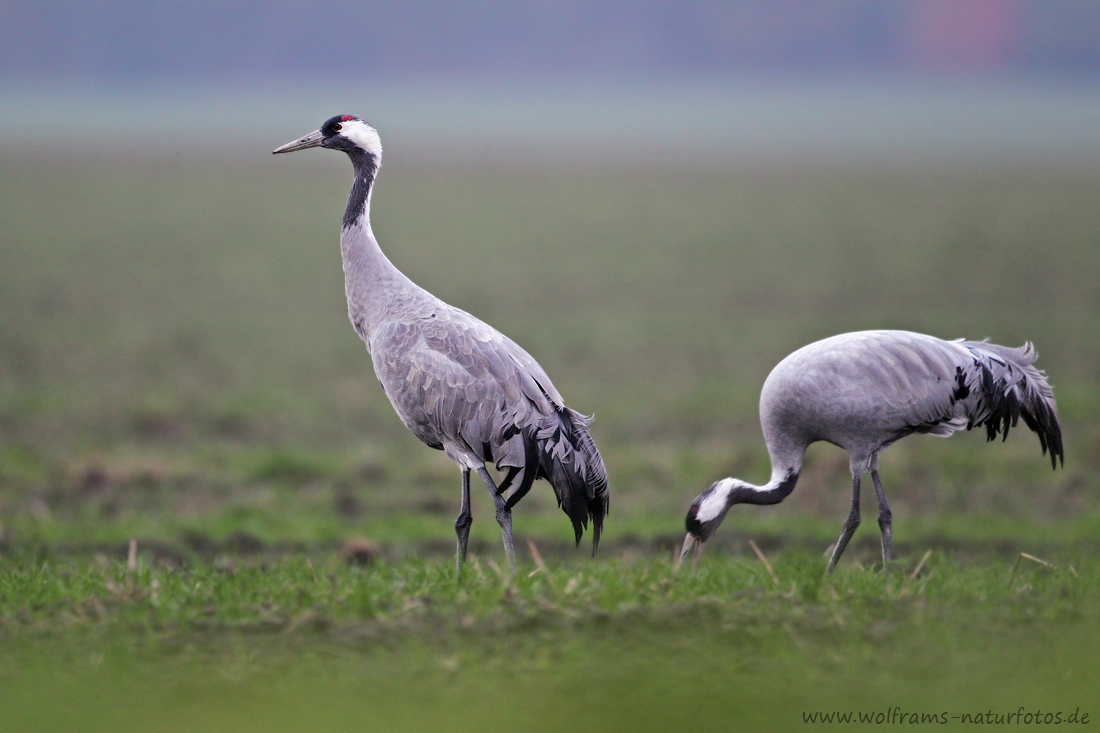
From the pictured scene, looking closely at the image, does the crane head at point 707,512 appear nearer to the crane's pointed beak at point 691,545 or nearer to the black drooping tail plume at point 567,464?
the crane's pointed beak at point 691,545

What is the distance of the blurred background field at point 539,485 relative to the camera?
4.43m

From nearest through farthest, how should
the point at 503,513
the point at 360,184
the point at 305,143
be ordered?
the point at 503,513, the point at 305,143, the point at 360,184

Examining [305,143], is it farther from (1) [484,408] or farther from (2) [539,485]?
(2) [539,485]

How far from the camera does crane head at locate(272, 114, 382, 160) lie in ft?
21.3

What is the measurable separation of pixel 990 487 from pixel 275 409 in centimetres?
747

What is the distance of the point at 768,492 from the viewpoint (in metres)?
6.14

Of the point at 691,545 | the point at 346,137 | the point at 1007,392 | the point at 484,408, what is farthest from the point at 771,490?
the point at 346,137

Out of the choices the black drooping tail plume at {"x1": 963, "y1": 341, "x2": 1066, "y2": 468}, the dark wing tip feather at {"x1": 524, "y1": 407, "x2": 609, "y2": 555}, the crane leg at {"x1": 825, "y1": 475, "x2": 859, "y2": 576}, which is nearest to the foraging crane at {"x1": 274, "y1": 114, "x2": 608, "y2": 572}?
the dark wing tip feather at {"x1": 524, "y1": 407, "x2": 609, "y2": 555}

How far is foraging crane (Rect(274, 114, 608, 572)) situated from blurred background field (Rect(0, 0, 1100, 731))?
417 millimetres

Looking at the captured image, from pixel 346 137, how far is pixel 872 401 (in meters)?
3.29

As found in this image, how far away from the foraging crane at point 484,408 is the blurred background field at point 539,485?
1.37 feet

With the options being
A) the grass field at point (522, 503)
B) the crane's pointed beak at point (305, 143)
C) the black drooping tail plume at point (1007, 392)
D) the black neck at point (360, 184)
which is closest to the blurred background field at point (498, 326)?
the grass field at point (522, 503)

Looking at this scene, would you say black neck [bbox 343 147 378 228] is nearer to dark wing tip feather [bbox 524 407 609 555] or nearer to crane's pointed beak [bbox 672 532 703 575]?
dark wing tip feather [bbox 524 407 609 555]

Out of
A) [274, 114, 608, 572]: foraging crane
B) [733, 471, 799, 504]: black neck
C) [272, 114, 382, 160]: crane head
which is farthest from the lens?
[272, 114, 382, 160]: crane head
